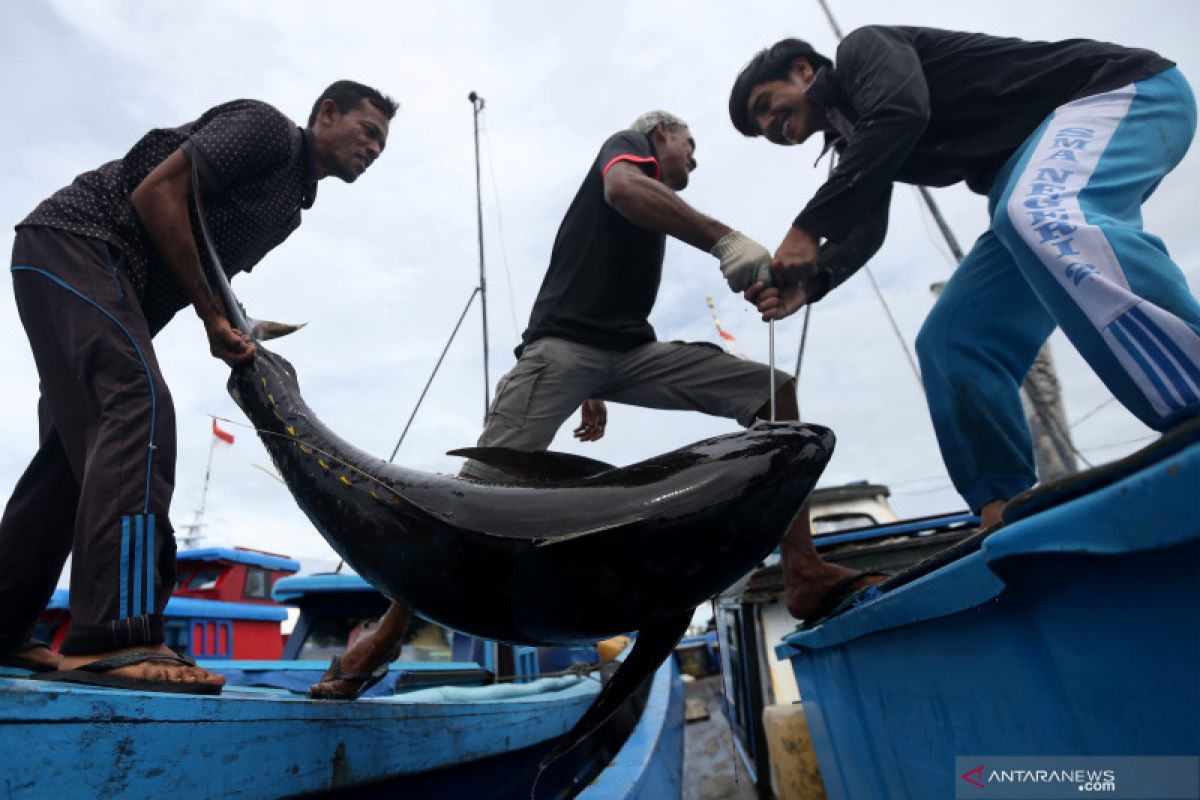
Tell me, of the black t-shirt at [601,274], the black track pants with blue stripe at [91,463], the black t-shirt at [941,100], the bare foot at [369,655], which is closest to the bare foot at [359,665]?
the bare foot at [369,655]

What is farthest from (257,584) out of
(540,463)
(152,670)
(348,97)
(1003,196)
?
(1003,196)

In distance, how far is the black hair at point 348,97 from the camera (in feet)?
7.86

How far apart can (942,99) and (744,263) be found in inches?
33.8

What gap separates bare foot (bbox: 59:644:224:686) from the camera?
1345 millimetres

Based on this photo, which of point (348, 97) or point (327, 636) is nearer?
point (348, 97)

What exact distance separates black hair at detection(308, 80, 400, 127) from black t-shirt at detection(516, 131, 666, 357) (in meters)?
0.84

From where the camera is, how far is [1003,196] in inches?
62.8

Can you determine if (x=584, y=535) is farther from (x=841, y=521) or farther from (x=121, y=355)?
(x=841, y=521)

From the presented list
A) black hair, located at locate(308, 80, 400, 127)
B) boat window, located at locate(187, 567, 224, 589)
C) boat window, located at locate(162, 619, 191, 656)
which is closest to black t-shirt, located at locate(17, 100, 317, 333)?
black hair, located at locate(308, 80, 400, 127)

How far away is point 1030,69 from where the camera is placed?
1.91 m

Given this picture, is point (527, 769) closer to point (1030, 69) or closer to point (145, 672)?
point (145, 672)

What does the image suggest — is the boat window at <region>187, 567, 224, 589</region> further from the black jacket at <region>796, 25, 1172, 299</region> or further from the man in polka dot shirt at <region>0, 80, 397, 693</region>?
the black jacket at <region>796, 25, 1172, 299</region>

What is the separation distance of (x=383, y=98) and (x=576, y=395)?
1.35 meters

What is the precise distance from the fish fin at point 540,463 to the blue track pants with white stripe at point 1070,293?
972 millimetres
